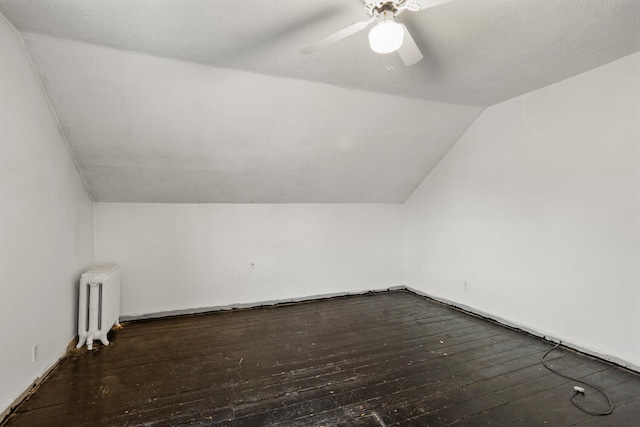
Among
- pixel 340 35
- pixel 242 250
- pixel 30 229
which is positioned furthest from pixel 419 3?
pixel 242 250

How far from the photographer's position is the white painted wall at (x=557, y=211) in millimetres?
2430

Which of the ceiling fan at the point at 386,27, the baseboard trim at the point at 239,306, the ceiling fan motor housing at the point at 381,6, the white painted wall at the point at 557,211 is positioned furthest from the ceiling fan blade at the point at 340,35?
the baseboard trim at the point at 239,306

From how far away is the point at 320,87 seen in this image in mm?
2717

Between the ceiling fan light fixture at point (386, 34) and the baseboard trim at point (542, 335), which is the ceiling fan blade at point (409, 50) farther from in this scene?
the baseboard trim at point (542, 335)

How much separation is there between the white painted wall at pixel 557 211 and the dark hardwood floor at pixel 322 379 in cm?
35

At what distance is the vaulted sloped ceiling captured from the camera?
1.79 metres

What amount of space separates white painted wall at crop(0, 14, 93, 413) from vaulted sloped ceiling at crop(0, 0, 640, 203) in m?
0.21

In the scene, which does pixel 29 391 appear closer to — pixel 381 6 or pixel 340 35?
pixel 340 35

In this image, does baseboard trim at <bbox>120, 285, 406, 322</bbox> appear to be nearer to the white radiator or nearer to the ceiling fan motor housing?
the white radiator

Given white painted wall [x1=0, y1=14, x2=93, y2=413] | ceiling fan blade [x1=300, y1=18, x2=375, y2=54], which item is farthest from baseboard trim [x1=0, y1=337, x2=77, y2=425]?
ceiling fan blade [x1=300, y1=18, x2=375, y2=54]

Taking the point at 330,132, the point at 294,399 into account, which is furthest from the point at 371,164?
the point at 294,399

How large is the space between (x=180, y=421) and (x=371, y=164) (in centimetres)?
313

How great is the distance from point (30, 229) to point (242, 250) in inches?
86.8

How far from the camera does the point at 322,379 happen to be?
2.33m
